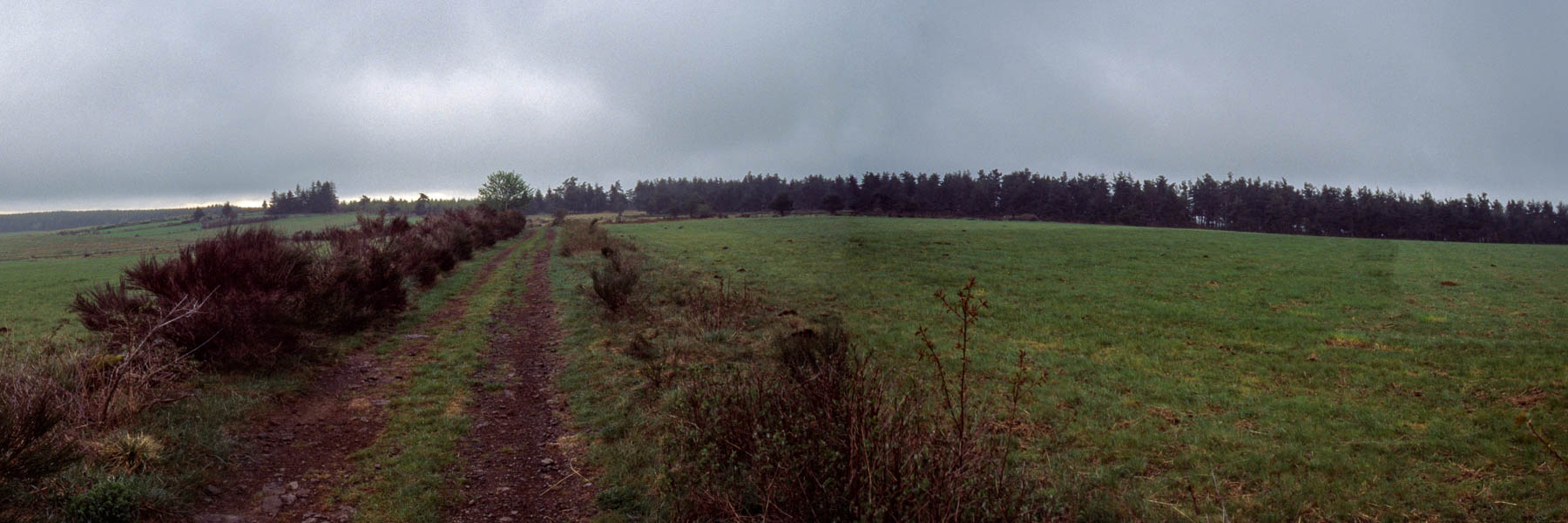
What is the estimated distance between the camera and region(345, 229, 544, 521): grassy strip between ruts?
490cm

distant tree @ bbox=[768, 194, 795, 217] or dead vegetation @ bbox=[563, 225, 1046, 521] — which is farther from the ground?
distant tree @ bbox=[768, 194, 795, 217]

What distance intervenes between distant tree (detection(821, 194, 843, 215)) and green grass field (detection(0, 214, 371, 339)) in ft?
98.7

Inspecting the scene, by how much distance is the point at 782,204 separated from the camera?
219 ft

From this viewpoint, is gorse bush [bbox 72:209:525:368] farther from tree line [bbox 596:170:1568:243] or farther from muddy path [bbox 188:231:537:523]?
tree line [bbox 596:170:1568:243]

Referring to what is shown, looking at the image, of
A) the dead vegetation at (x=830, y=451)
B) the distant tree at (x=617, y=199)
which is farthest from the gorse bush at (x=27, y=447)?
the distant tree at (x=617, y=199)

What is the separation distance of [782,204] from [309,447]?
61.4 m

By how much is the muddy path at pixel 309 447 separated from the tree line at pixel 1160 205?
41422mm

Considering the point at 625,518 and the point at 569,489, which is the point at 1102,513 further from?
the point at 569,489

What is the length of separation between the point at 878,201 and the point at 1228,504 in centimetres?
4854

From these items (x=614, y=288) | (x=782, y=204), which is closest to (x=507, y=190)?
(x=782, y=204)

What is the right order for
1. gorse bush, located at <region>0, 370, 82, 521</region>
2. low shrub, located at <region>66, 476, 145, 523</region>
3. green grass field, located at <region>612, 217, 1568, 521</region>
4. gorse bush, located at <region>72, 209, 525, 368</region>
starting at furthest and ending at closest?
gorse bush, located at <region>72, 209, 525, 368</region> < green grass field, located at <region>612, 217, 1568, 521</region> < low shrub, located at <region>66, 476, 145, 523</region> < gorse bush, located at <region>0, 370, 82, 521</region>

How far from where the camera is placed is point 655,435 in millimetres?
6207

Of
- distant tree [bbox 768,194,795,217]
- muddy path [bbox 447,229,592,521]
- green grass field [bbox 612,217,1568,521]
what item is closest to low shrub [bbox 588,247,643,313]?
muddy path [bbox 447,229,592,521]

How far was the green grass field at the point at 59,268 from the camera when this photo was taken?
13891 millimetres
